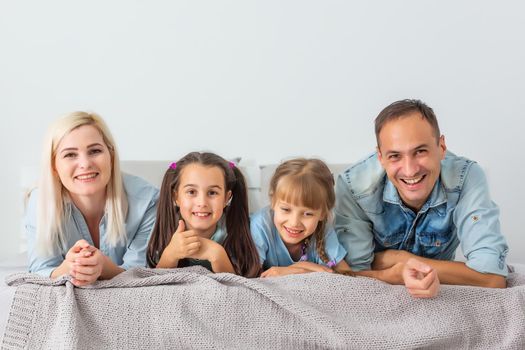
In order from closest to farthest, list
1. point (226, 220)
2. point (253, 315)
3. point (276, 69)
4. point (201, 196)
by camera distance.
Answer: point (253, 315) < point (201, 196) < point (226, 220) < point (276, 69)

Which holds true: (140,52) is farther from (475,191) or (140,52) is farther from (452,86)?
(475,191)

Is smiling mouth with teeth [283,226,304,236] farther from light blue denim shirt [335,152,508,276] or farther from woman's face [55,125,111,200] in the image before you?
woman's face [55,125,111,200]

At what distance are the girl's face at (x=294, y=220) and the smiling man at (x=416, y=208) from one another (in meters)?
0.12

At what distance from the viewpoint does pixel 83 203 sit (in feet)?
6.35

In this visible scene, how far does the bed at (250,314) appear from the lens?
150 centimetres

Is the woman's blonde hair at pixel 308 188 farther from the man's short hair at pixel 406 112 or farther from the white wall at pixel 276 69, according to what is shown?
the white wall at pixel 276 69

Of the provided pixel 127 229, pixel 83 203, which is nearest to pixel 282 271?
pixel 127 229

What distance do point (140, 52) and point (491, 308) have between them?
1.76m

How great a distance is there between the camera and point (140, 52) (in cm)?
280

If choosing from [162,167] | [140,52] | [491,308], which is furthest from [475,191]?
[140,52]

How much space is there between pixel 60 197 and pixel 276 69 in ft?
3.85

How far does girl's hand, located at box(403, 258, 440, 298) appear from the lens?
5.16 ft

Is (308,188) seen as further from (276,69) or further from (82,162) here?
(276,69)

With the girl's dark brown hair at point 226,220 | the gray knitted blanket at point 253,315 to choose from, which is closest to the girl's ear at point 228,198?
the girl's dark brown hair at point 226,220
